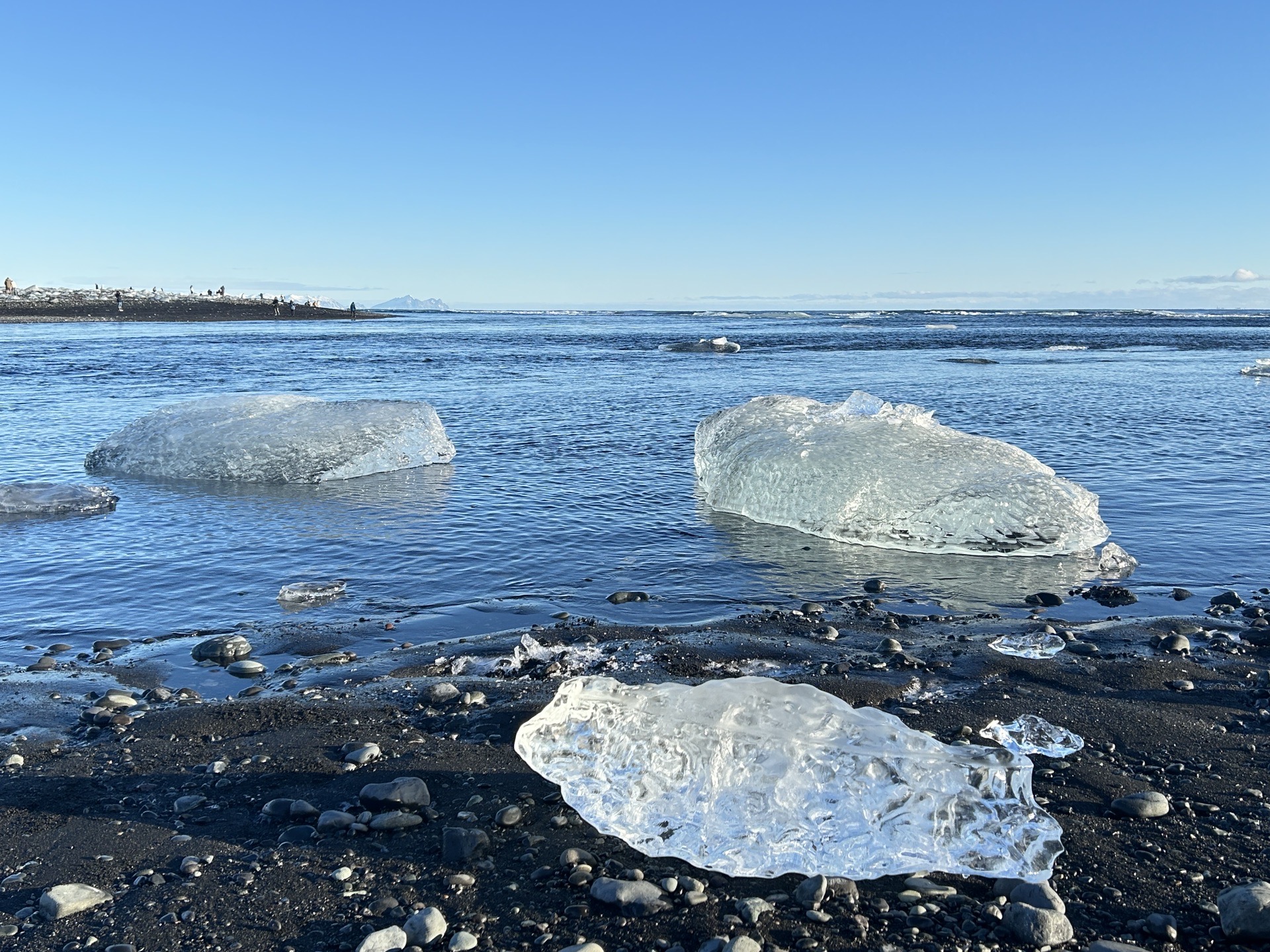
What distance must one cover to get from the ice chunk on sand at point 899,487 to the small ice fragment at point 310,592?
5194 mm

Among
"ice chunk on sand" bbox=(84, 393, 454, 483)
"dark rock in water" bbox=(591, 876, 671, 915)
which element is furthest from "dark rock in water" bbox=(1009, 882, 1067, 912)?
"ice chunk on sand" bbox=(84, 393, 454, 483)

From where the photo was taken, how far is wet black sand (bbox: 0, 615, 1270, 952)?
3.49m

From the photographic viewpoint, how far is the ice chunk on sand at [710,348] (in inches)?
1825

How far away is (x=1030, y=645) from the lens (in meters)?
6.72

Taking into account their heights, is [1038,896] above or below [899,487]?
below

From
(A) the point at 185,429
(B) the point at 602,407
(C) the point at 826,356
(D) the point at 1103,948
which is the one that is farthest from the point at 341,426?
(C) the point at 826,356

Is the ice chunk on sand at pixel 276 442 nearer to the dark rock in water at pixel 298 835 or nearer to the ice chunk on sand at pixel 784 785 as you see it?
the dark rock in water at pixel 298 835

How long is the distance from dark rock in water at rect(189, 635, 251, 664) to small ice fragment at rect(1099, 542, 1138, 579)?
300 inches

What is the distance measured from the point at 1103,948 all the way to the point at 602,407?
1943cm

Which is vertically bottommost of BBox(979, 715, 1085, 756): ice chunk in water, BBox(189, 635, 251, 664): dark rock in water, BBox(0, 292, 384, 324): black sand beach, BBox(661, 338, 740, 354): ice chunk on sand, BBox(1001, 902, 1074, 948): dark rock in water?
BBox(189, 635, 251, 664): dark rock in water

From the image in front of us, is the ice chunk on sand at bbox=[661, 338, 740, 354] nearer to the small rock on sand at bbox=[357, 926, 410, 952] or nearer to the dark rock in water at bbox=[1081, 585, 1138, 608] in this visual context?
the dark rock in water at bbox=[1081, 585, 1138, 608]

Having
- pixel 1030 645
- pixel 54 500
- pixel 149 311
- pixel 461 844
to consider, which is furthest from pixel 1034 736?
pixel 149 311

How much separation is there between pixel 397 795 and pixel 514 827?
619mm

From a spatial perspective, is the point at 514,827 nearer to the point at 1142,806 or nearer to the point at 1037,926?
the point at 1037,926
